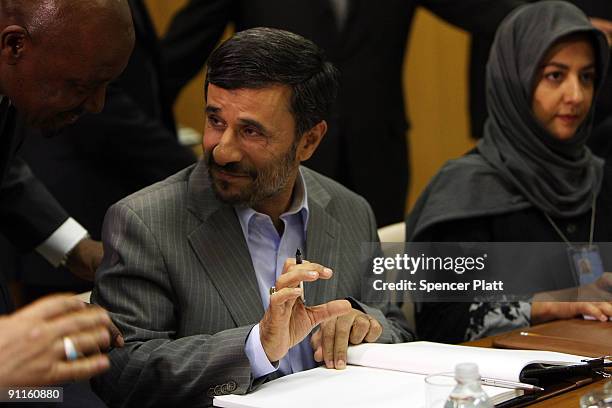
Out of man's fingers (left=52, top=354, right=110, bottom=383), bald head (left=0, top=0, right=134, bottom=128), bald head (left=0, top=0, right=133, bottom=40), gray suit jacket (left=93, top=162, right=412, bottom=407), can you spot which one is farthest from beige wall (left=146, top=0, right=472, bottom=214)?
man's fingers (left=52, top=354, right=110, bottom=383)

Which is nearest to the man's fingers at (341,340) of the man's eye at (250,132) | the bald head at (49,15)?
the man's eye at (250,132)

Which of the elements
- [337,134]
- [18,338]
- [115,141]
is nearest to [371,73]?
[337,134]

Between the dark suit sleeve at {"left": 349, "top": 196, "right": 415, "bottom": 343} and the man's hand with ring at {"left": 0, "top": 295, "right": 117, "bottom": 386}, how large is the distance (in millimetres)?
890

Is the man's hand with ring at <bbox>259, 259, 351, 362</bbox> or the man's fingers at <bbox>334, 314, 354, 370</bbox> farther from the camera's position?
the man's fingers at <bbox>334, 314, 354, 370</bbox>

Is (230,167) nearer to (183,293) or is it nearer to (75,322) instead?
(183,293)

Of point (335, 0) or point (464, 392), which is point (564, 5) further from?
point (464, 392)

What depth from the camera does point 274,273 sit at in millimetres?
2584

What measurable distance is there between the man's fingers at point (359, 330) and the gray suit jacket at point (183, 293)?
3.4 inches

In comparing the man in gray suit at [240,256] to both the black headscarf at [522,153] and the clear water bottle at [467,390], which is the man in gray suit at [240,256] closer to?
the clear water bottle at [467,390]

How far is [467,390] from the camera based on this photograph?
175 cm

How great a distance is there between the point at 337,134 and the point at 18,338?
263cm

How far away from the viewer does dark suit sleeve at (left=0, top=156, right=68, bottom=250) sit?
9.75 ft

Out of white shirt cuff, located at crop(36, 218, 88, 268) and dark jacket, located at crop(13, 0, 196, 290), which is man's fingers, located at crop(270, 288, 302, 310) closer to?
white shirt cuff, located at crop(36, 218, 88, 268)

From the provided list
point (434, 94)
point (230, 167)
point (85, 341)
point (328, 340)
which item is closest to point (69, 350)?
point (85, 341)
